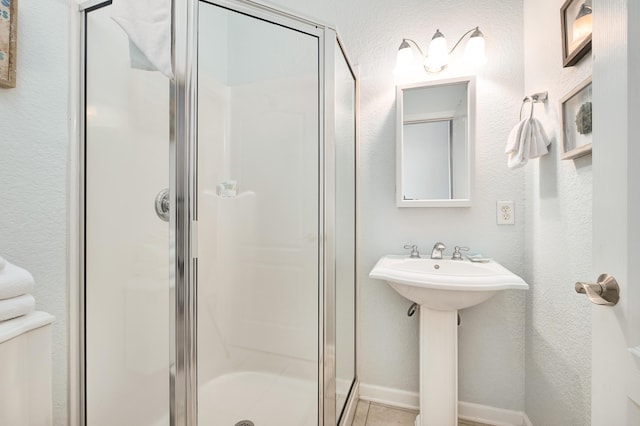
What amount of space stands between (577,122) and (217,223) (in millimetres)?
1411

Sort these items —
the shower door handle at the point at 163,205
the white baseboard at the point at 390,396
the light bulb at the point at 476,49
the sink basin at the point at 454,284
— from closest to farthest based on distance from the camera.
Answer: the shower door handle at the point at 163,205, the sink basin at the point at 454,284, the light bulb at the point at 476,49, the white baseboard at the point at 390,396

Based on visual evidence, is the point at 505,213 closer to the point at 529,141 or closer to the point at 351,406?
the point at 529,141

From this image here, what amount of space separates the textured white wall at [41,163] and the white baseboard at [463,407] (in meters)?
1.42

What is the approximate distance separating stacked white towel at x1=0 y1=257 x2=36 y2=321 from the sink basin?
1117 mm

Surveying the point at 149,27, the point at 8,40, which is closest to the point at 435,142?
the point at 149,27

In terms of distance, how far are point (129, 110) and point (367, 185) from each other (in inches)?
47.0

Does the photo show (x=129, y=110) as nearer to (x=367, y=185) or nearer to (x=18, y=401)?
(x=18, y=401)

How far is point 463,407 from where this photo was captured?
1.53 meters

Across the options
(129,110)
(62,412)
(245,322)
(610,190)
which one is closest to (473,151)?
(610,190)

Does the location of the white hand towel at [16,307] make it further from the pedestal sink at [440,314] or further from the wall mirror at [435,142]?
the wall mirror at [435,142]

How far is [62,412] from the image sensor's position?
99 centimetres

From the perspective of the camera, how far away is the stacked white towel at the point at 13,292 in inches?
27.1

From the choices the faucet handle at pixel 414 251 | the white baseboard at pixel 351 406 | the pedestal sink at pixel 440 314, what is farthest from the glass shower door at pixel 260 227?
the faucet handle at pixel 414 251

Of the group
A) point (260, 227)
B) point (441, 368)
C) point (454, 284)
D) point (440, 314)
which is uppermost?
point (260, 227)
